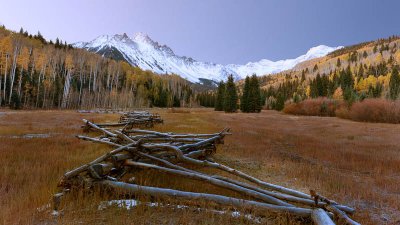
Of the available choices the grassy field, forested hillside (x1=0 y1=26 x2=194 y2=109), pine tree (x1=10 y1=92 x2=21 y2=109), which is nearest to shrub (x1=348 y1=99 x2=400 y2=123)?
the grassy field

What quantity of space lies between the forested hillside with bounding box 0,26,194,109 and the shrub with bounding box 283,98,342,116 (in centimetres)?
5685

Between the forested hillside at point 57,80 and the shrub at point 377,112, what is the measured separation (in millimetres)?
66483

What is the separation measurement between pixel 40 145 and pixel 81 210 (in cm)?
853

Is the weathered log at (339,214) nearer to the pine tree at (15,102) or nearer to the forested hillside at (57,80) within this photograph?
the pine tree at (15,102)

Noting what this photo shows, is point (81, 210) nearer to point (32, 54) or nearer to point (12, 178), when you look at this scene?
point (12, 178)

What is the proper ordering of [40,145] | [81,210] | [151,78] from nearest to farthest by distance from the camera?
[81,210]
[40,145]
[151,78]

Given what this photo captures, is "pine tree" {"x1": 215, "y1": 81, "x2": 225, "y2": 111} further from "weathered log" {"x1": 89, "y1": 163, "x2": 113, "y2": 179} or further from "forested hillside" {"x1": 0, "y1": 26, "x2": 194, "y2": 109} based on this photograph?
"weathered log" {"x1": 89, "y1": 163, "x2": 113, "y2": 179}

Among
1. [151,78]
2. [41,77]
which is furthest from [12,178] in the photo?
[151,78]

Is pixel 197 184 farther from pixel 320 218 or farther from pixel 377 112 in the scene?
pixel 377 112

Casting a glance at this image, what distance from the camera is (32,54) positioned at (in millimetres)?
68750

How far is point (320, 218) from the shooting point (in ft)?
13.2

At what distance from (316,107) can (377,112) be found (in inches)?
1047

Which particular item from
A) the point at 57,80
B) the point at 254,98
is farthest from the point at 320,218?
the point at 57,80

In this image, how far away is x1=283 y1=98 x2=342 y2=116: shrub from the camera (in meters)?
62.8
